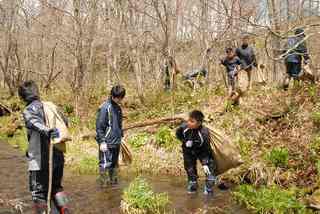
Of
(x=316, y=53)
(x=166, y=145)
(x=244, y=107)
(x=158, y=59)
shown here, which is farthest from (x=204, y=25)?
(x=166, y=145)

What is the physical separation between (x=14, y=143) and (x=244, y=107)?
23.9 feet

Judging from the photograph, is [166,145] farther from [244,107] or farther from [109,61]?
[109,61]

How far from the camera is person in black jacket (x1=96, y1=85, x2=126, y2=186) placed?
7.92 meters

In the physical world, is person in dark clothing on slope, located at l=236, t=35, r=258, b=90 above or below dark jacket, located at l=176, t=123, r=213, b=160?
above

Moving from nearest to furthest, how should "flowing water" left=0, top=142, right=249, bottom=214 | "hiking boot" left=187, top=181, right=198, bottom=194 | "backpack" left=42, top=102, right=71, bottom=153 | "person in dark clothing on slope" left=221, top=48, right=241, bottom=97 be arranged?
"backpack" left=42, top=102, right=71, bottom=153, "flowing water" left=0, top=142, right=249, bottom=214, "hiking boot" left=187, top=181, right=198, bottom=194, "person in dark clothing on slope" left=221, top=48, right=241, bottom=97

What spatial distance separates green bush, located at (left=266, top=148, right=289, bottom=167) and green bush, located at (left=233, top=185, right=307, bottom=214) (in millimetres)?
1133

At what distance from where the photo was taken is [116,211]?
22.9ft

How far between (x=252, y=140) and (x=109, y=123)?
3.35 m

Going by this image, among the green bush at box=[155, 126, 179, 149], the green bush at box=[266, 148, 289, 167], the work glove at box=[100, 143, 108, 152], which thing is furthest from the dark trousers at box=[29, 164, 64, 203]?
the green bush at box=[155, 126, 179, 149]

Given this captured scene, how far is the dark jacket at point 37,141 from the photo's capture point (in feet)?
18.3

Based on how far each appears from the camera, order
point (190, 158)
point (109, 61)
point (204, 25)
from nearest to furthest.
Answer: point (190, 158) → point (204, 25) → point (109, 61)

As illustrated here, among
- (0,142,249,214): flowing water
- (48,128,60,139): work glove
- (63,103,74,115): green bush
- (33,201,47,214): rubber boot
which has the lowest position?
(0,142,249,214): flowing water

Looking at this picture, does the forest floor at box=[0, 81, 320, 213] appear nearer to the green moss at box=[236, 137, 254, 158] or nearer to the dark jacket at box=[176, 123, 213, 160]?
the green moss at box=[236, 137, 254, 158]

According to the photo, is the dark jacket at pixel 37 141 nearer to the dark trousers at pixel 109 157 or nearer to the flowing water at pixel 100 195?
the flowing water at pixel 100 195
